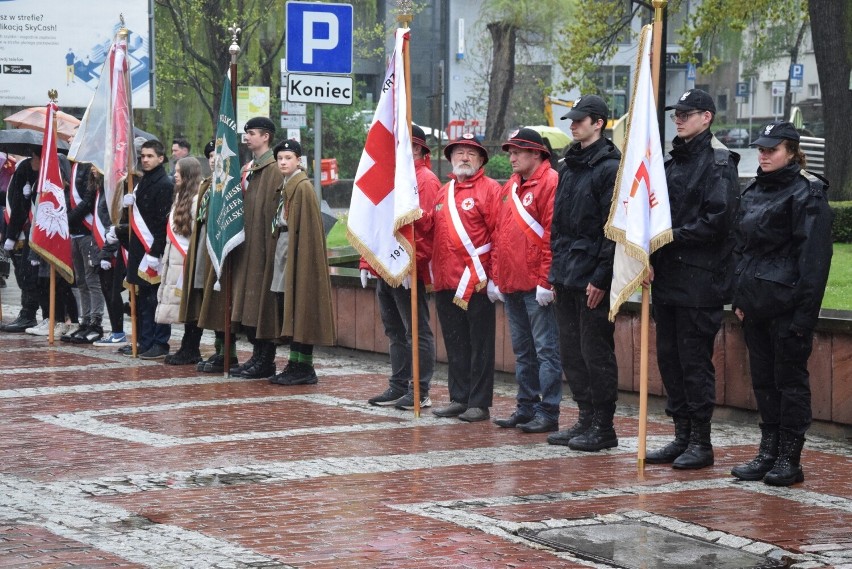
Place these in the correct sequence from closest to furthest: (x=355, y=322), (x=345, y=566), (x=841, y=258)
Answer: (x=345, y=566), (x=355, y=322), (x=841, y=258)

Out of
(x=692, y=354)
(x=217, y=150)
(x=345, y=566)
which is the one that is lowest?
(x=345, y=566)

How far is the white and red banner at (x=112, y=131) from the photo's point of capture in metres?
14.2

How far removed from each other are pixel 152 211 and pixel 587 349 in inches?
242

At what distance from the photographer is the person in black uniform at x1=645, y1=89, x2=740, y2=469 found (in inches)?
323

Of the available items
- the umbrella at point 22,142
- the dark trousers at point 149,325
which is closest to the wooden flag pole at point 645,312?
the dark trousers at point 149,325

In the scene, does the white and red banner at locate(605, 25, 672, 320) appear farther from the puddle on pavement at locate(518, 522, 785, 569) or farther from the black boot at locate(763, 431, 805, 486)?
the puddle on pavement at locate(518, 522, 785, 569)

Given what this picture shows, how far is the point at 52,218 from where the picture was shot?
15.0 m

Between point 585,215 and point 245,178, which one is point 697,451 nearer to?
point 585,215

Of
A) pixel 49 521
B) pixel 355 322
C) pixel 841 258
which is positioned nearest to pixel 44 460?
pixel 49 521

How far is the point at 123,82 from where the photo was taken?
14453mm

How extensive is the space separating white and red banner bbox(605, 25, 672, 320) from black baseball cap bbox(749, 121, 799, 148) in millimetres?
573

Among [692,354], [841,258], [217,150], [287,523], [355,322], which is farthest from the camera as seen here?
[841,258]

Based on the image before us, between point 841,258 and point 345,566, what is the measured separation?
12.8m

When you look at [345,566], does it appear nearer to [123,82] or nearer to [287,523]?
[287,523]
